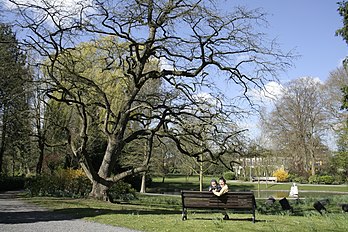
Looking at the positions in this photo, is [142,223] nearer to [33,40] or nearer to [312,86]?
[33,40]

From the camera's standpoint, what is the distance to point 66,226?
9508mm

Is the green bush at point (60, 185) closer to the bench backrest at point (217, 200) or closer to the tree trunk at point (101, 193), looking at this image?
the tree trunk at point (101, 193)

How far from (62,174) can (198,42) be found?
12.1 meters

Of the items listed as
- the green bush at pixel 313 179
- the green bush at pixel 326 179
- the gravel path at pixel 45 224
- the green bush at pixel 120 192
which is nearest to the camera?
the gravel path at pixel 45 224

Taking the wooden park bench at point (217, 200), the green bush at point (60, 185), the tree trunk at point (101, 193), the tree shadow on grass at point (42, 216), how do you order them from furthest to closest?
the green bush at point (60, 185)
the tree trunk at point (101, 193)
the wooden park bench at point (217, 200)
the tree shadow on grass at point (42, 216)

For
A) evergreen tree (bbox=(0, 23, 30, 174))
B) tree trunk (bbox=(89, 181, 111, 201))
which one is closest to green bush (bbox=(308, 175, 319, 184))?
evergreen tree (bbox=(0, 23, 30, 174))

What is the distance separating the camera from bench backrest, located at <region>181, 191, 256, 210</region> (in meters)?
10.9

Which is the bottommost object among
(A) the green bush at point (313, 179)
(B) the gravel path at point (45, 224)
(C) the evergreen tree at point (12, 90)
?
(B) the gravel path at point (45, 224)

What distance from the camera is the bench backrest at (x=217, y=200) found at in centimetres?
1092

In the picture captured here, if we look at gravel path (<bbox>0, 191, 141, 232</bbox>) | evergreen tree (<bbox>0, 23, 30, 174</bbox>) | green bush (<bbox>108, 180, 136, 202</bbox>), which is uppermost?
evergreen tree (<bbox>0, 23, 30, 174</bbox>)

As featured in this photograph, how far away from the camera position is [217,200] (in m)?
11.0

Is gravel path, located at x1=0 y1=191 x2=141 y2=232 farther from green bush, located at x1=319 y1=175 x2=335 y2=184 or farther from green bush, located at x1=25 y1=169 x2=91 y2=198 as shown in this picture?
green bush, located at x1=319 y1=175 x2=335 y2=184

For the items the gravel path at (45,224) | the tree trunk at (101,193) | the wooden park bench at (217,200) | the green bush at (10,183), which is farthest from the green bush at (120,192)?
the green bush at (10,183)

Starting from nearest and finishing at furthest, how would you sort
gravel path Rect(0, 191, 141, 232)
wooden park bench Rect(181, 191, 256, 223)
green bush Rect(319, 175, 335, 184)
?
gravel path Rect(0, 191, 141, 232), wooden park bench Rect(181, 191, 256, 223), green bush Rect(319, 175, 335, 184)
